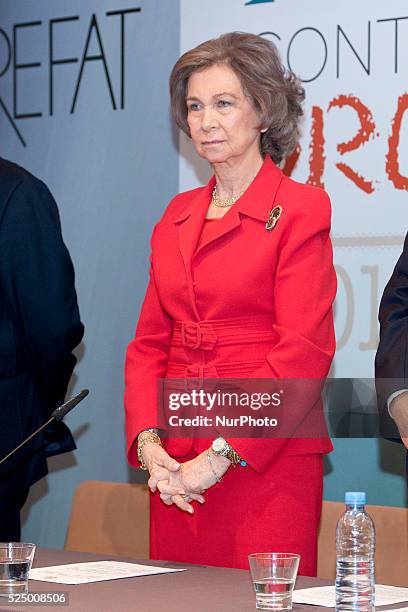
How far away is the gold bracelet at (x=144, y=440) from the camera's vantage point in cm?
293

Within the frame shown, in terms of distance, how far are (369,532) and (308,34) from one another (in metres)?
2.13

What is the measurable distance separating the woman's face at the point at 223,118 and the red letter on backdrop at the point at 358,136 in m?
0.61

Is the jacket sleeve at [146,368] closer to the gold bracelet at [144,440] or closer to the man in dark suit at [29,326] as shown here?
the gold bracelet at [144,440]

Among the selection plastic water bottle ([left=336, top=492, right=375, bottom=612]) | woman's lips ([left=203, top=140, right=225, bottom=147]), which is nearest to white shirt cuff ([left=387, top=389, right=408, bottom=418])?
plastic water bottle ([left=336, top=492, right=375, bottom=612])

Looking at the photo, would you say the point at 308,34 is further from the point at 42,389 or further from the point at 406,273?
the point at 42,389

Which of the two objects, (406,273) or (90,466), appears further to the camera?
(90,466)

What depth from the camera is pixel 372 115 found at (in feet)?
11.7

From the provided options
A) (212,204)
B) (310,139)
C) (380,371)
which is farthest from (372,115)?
(380,371)

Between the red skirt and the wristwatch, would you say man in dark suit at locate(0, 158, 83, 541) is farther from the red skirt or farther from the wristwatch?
the wristwatch

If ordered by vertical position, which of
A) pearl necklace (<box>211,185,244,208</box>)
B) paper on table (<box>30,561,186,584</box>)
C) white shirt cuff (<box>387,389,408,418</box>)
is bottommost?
paper on table (<box>30,561,186,584</box>)

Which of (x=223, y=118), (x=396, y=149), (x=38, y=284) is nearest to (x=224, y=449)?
(x=38, y=284)

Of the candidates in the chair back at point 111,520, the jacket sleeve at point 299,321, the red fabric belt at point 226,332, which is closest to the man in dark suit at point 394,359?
the jacket sleeve at point 299,321

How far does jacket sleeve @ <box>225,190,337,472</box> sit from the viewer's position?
2785 millimetres

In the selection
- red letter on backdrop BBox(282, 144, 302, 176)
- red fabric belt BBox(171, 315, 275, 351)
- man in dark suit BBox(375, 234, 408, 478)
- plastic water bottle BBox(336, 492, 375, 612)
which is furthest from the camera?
red letter on backdrop BBox(282, 144, 302, 176)
